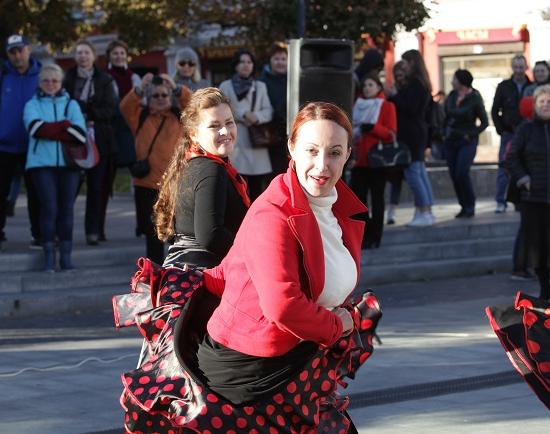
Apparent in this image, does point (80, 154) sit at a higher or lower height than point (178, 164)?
lower

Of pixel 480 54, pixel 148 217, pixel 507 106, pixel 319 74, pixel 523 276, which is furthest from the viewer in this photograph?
pixel 480 54

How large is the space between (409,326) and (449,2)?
28.0 metres

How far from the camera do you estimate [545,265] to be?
12328 mm

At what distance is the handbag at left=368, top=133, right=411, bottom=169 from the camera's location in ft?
47.5

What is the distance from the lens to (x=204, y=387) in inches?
183

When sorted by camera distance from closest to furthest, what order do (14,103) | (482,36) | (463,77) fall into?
1. (14,103)
2. (463,77)
3. (482,36)

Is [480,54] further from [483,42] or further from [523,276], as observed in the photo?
[523,276]

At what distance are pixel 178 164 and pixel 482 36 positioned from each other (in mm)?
31869

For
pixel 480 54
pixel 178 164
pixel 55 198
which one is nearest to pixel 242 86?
pixel 55 198

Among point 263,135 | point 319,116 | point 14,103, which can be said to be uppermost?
point 319,116

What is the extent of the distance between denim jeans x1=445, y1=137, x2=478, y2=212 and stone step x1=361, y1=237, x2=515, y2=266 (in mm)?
1036

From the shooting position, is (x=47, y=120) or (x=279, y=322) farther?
(x=47, y=120)

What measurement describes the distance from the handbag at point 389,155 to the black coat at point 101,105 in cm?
268

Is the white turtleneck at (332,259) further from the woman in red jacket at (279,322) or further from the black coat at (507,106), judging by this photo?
the black coat at (507,106)
